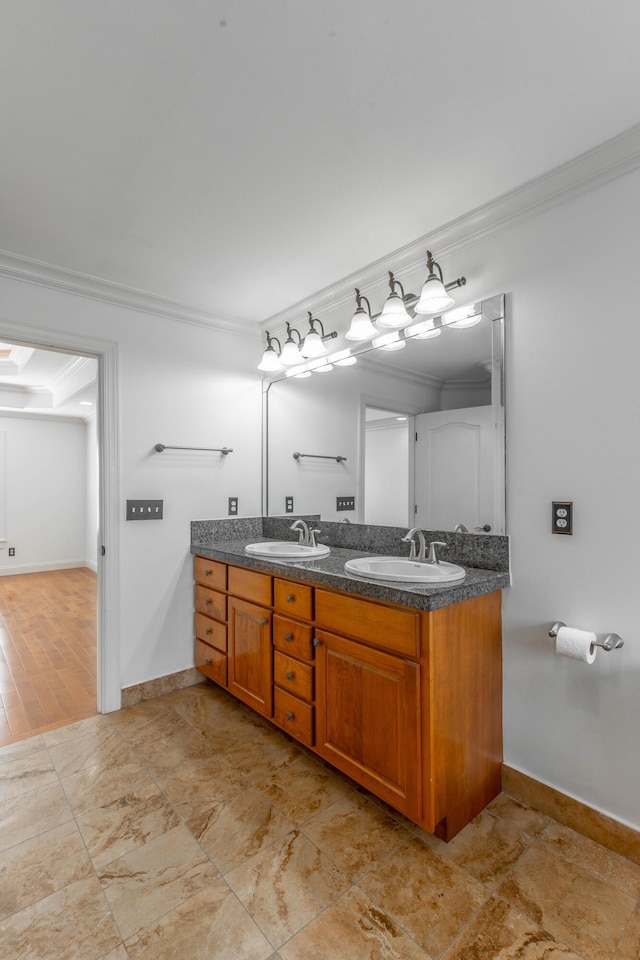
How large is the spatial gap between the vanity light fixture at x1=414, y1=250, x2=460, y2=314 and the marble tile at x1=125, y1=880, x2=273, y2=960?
2.19m

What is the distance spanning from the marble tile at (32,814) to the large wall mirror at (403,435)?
5.74 ft

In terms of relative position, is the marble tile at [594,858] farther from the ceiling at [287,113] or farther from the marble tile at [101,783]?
the ceiling at [287,113]

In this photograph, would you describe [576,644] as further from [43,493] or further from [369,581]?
[43,493]

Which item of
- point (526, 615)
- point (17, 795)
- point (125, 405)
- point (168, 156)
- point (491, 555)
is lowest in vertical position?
point (17, 795)

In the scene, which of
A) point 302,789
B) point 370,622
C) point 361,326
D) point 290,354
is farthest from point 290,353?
point 302,789

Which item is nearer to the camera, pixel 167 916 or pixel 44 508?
pixel 167 916

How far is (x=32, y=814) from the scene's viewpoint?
171 centimetres

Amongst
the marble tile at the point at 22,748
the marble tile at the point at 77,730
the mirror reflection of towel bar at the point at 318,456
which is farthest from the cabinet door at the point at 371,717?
the marble tile at the point at 22,748

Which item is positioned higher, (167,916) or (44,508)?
(44,508)

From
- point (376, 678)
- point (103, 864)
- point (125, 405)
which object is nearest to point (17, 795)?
point (103, 864)

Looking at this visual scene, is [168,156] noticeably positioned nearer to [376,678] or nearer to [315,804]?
[376,678]

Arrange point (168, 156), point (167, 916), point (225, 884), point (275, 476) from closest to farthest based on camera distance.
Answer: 1. point (167, 916)
2. point (225, 884)
3. point (168, 156)
4. point (275, 476)

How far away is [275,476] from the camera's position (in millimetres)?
3049

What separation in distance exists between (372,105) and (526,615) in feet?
5.87
